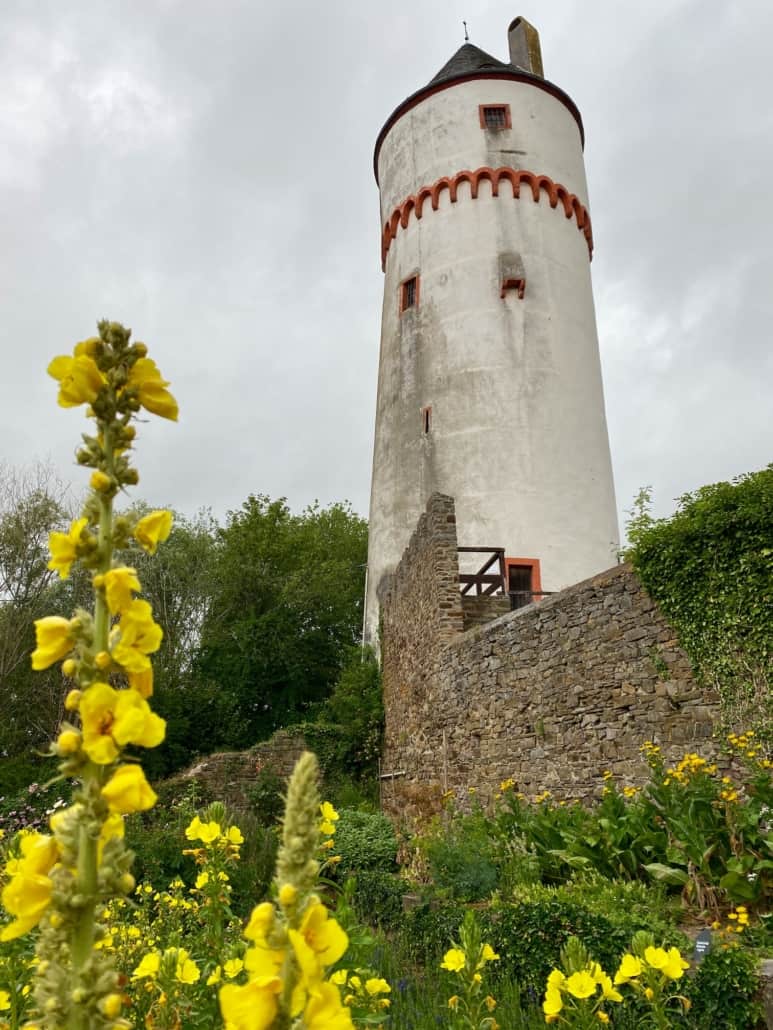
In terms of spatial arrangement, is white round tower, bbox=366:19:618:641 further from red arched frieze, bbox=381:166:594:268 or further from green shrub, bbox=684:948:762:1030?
green shrub, bbox=684:948:762:1030

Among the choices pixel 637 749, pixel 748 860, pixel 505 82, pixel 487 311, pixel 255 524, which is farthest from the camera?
pixel 255 524

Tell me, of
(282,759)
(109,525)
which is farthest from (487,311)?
(109,525)

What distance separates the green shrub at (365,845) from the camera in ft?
38.5

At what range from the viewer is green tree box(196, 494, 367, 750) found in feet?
70.3

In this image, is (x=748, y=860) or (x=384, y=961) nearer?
(x=748, y=860)

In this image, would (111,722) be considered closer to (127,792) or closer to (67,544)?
(127,792)

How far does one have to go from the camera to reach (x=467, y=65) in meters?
20.6

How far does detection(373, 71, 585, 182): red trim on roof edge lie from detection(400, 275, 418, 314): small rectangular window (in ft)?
15.9

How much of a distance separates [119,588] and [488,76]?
2166 centimetres

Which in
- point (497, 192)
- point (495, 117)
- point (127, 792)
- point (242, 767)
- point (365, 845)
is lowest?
point (365, 845)

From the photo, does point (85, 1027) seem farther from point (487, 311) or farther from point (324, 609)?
point (324, 609)

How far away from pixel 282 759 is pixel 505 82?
1699 cm

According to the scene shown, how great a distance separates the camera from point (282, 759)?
16.8 meters

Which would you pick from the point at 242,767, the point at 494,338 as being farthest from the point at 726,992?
the point at 494,338
